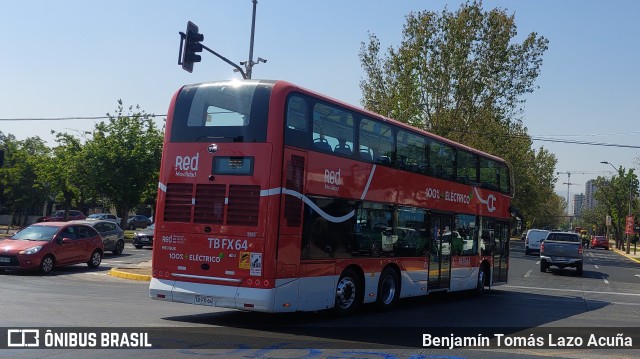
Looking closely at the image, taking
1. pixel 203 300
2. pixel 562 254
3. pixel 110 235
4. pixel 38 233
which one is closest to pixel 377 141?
pixel 203 300

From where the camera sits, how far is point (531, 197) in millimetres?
76438

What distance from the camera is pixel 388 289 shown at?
14375 millimetres

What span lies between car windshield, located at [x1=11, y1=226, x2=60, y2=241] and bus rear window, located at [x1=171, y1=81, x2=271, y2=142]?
11.1m

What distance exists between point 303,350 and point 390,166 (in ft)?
19.6

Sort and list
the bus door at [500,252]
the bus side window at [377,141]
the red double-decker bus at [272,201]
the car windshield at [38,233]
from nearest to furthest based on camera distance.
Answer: the red double-decker bus at [272,201] → the bus side window at [377,141] → the bus door at [500,252] → the car windshield at [38,233]

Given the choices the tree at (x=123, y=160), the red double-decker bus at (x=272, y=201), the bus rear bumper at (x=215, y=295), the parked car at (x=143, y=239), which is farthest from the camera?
the tree at (x=123, y=160)

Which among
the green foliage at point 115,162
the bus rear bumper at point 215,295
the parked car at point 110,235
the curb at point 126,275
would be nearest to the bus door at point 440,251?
the bus rear bumper at point 215,295

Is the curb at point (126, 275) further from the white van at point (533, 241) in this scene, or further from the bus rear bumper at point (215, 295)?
the white van at point (533, 241)

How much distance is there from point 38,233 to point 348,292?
1245 centimetres

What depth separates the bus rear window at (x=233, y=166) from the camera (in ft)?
36.2

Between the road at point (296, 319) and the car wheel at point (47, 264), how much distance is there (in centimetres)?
36

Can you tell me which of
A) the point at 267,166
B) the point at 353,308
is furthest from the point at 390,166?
the point at 267,166

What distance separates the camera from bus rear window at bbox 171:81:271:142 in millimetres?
11070

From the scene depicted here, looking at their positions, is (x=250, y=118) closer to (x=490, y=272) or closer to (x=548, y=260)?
(x=490, y=272)
